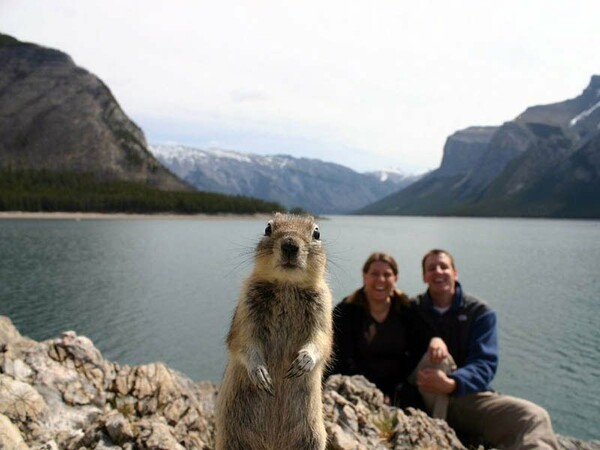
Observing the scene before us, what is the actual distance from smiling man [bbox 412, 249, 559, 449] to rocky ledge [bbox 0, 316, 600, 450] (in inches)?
36.9

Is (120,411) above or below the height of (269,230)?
below

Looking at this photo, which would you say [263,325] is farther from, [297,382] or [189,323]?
[189,323]

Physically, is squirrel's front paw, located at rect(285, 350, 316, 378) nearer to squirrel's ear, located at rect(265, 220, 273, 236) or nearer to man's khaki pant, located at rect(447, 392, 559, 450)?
squirrel's ear, located at rect(265, 220, 273, 236)

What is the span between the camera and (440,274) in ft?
33.4

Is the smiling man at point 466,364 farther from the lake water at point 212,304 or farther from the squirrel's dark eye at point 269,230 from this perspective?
the squirrel's dark eye at point 269,230

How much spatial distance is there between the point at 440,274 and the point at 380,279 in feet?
4.05

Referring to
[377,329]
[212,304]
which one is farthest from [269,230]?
[212,304]

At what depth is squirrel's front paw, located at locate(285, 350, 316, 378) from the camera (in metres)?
5.32

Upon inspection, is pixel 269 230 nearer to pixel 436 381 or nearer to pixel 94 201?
pixel 436 381

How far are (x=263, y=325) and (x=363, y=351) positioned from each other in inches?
207

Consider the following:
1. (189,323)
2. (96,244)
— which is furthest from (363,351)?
(96,244)

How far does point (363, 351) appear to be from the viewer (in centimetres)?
1052

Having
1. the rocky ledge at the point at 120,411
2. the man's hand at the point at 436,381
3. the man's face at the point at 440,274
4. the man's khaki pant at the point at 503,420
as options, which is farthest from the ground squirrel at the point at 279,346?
the man's khaki pant at the point at 503,420

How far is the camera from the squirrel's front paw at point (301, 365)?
532 centimetres
